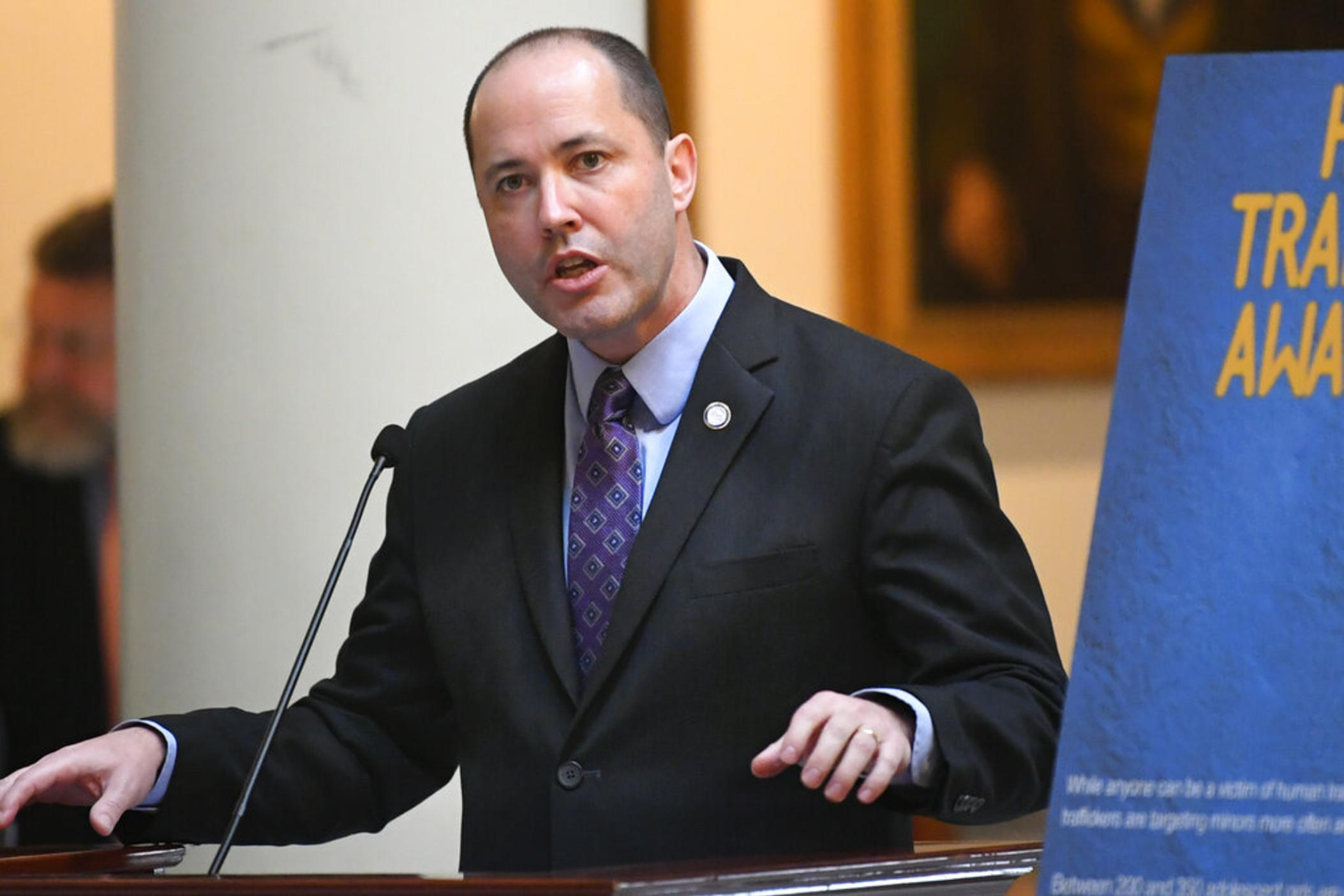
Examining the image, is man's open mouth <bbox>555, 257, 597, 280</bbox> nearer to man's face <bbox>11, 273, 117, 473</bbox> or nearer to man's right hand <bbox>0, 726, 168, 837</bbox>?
man's right hand <bbox>0, 726, 168, 837</bbox>

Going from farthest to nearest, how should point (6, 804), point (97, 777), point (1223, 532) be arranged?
point (97, 777)
point (6, 804)
point (1223, 532)

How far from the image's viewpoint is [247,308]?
11.0ft

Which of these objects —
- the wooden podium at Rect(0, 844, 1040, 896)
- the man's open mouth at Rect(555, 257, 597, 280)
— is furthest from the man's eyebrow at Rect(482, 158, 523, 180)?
the wooden podium at Rect(0, 844, 1040, 896)

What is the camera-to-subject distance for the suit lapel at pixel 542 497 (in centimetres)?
246

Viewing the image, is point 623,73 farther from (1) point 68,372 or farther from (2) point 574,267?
(1) point 68,372

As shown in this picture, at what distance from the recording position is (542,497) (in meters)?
2.59

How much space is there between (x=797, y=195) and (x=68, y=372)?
201cm

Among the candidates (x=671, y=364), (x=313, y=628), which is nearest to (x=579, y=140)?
(x=671, y=364)

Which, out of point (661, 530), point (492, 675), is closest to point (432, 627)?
point (492, 675)

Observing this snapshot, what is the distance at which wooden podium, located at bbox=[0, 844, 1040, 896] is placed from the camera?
5.39 feet

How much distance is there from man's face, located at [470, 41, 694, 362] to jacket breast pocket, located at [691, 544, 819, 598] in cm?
33

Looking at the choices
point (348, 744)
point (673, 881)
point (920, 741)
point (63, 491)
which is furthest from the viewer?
point (63, 491)

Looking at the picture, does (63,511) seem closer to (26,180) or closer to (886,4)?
(26,180)

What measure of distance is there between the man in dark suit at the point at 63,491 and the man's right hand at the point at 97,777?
313 cm
